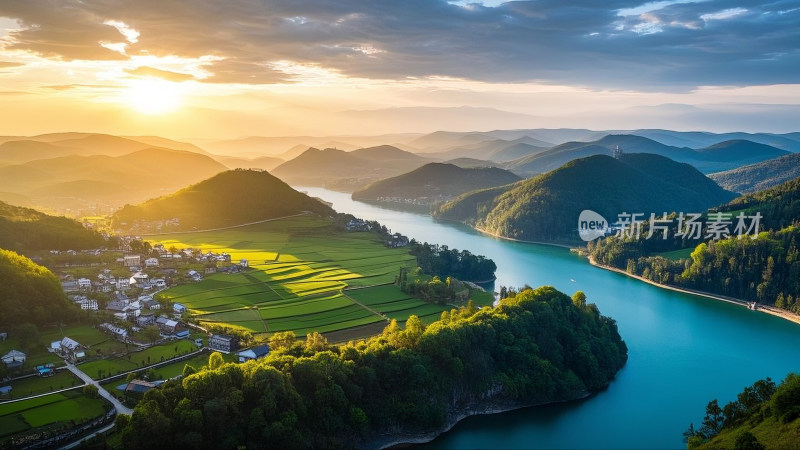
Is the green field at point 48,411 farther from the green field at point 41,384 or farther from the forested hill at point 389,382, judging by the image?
the forested hill at point 389,382

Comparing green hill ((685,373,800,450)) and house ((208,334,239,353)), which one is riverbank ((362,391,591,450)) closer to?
green hill ((685,373,800,450))

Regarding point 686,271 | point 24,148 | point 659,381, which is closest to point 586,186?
point 686,271

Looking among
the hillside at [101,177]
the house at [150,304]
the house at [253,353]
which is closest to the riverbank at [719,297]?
the house at [253,353]

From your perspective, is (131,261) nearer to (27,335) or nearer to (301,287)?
(301,287)

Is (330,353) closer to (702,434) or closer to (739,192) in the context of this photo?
(702,434)

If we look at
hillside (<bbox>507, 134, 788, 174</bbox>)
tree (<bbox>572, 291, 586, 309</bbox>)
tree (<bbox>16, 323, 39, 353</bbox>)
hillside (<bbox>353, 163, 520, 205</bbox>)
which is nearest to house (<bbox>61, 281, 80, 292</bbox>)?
tree (<bbox>16, 323, 39, 353</bbox>)

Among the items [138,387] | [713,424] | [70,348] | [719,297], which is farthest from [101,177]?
[713,424]

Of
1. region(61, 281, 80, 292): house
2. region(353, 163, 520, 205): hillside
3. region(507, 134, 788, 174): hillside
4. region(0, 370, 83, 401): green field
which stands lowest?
region(0, 370, 83, 401): green field
